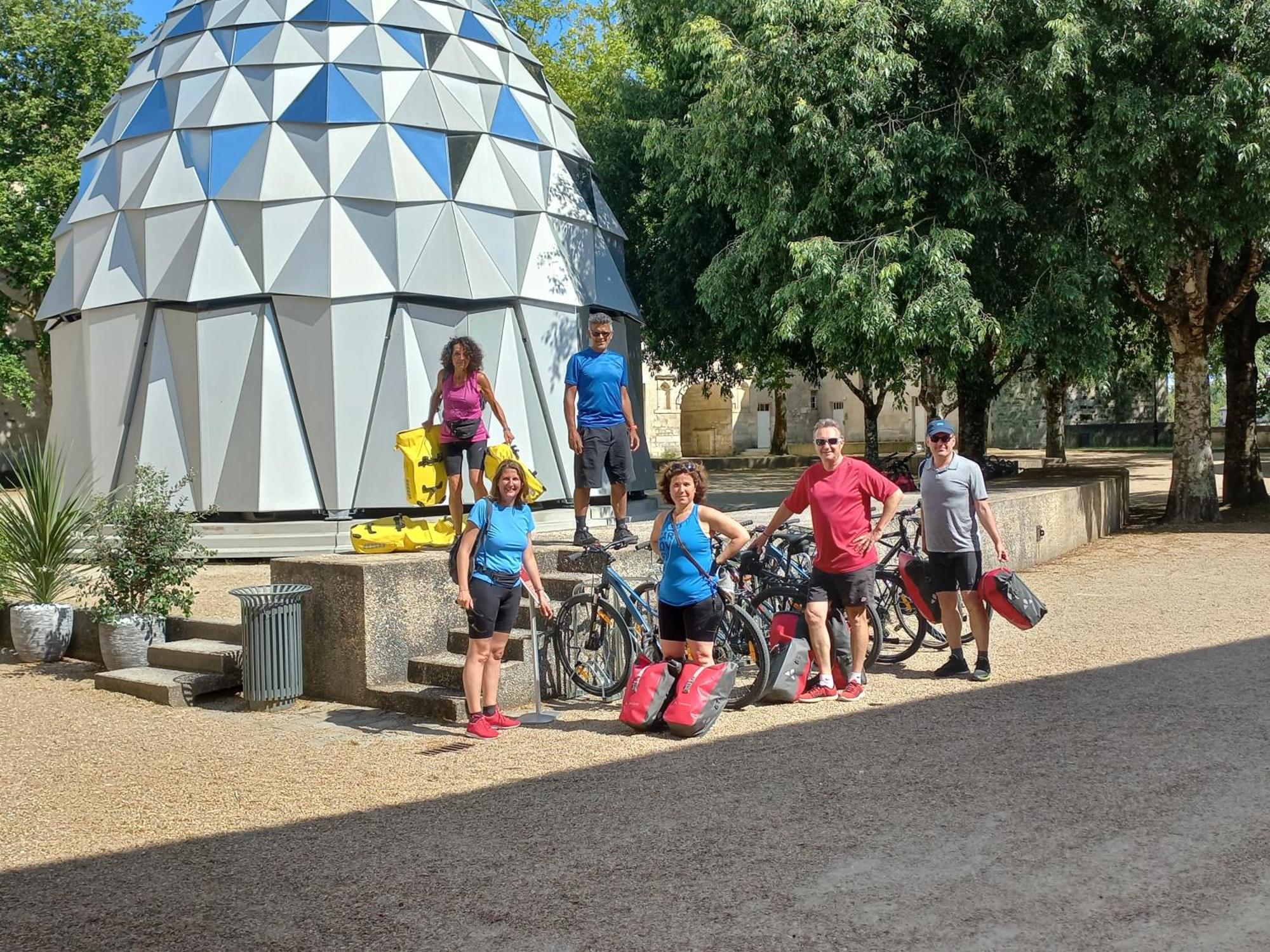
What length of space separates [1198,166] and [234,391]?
12286 mm

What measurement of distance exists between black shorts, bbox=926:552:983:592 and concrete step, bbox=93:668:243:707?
514 centimetres

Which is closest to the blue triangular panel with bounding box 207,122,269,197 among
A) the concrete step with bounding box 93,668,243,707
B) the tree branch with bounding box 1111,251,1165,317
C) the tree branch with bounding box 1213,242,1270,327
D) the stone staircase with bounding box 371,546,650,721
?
the concrete step with bounding box 93,668,243,707

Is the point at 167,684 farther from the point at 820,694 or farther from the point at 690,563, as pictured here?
the point at 820,694

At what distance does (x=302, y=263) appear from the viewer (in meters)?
15.0

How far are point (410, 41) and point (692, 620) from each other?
469 inches

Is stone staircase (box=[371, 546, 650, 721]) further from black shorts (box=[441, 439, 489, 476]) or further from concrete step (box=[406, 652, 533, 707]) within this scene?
black shorts (box=[441, 439, 489, 476])

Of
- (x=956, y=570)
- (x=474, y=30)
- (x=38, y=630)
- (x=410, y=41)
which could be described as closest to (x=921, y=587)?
(x=956, y=570)

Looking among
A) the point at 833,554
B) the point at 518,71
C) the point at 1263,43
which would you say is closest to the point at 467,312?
the point at 518,71

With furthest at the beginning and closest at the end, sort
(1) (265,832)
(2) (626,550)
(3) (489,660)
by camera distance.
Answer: (2) (626,550)
(3) (489,660)
(1) (265,832)

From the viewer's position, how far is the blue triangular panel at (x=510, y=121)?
16578 mm

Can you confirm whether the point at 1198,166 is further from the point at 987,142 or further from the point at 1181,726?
the point at 1181,726

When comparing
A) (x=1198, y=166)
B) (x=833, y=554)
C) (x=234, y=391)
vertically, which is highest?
(x=1198, y=166)

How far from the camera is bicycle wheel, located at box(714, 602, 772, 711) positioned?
7598 millimetres

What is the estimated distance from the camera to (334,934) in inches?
167
